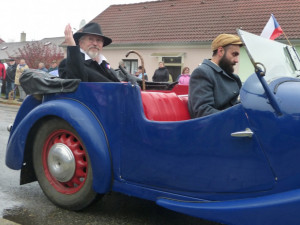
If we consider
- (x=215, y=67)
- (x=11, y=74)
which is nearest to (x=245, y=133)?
(x=215, y=67)

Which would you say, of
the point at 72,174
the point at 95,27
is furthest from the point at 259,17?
the point at 72,174

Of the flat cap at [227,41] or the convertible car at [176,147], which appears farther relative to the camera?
the flat cap at [227,41]

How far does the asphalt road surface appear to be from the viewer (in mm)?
2982

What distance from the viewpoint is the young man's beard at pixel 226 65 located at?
10.4 ft

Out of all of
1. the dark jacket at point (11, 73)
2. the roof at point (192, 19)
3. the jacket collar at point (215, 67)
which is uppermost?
the roof at point (192, 19)

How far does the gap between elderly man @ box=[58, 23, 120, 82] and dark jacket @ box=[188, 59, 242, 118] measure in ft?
3.47

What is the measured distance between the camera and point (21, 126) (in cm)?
341

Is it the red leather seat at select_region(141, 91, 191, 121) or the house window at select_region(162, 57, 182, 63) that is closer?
the red leather seat at select_region(141, 91, 191, 121)

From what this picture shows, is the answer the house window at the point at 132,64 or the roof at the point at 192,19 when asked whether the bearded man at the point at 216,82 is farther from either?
the house window at the point at 132,64

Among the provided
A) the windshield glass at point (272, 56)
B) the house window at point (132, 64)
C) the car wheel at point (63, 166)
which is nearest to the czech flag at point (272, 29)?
the windshield glass at point (272, 56)

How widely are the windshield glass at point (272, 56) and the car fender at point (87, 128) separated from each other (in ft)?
4.31

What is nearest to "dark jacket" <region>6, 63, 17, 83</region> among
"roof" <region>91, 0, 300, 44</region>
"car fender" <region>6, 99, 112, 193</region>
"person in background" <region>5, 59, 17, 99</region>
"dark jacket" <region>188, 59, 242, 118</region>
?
"person in background" <region>5, 59, 17, 99</region>

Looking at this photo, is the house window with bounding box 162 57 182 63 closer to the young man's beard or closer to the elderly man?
the elderly man

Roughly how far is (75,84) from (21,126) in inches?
28.4
